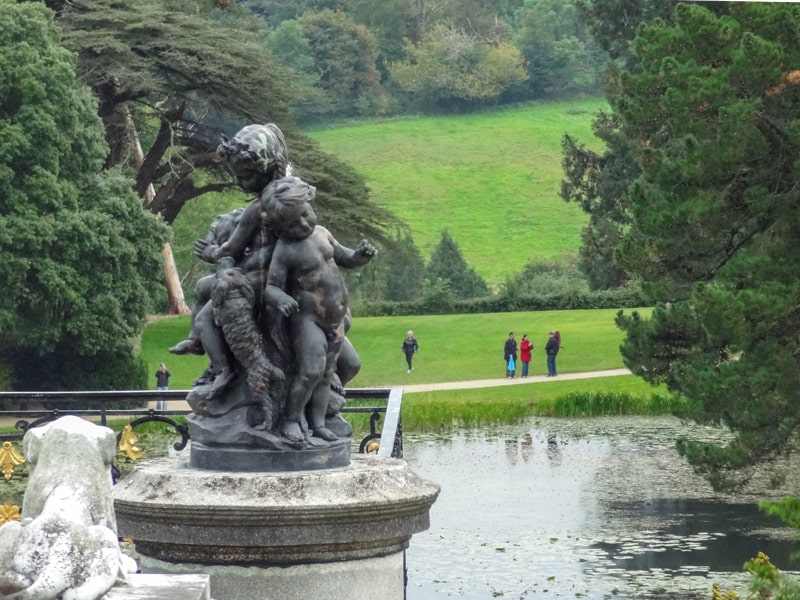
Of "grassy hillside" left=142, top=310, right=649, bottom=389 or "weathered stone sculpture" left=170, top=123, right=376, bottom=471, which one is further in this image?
"grassy hillside" left=142, top=310, right=649, bottom=389

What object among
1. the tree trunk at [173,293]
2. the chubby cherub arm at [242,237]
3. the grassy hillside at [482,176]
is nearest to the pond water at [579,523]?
the chubby cherub arm at [242,237]

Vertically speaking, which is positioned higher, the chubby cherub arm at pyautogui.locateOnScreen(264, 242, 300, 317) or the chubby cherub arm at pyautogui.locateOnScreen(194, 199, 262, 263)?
the chubby cherub arm at pyautogui.locateOnScreen(194, 199, 262, 263)

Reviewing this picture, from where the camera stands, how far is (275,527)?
612 cm

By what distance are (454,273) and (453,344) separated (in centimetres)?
1976

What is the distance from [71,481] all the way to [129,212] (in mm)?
31672

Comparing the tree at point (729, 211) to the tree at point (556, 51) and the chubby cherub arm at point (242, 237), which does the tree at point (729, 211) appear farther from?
the tree at point (556, 51)

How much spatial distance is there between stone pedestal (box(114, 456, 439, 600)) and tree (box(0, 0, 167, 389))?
26.4 m

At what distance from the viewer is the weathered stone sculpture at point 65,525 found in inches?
164

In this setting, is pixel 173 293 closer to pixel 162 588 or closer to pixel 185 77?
pixel 185 77

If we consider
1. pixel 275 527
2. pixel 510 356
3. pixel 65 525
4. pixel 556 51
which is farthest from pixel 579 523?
pixel 556 51

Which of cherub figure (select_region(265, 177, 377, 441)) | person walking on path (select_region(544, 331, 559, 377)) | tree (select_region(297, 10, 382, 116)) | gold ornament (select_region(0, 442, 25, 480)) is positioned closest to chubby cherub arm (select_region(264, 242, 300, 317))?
cherub figure (select_region(265, 177, 377, 441))

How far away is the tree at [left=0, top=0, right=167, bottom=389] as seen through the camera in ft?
108

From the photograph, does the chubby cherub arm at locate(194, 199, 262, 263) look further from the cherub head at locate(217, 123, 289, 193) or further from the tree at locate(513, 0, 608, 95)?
the tree at locate(513, 0, 608, 95)

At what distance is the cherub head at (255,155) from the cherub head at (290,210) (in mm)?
150
